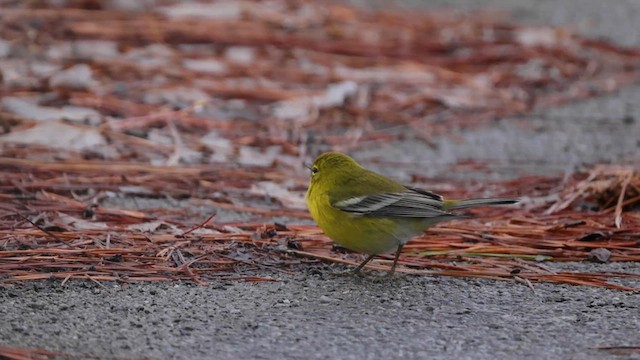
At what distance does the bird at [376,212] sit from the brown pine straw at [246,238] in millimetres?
152

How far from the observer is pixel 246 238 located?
4.73 m

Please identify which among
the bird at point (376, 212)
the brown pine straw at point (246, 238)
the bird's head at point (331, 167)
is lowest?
the brown pine straw at point (246, 238)

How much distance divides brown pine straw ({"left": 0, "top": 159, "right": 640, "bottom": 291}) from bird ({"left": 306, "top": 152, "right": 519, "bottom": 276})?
6.0 inches

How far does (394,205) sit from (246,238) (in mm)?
672

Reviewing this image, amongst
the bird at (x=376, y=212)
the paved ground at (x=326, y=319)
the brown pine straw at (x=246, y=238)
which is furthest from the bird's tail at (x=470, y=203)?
the paved ground at (x=326, y=319)

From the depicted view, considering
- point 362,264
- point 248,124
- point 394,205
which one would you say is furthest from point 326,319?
point 248,124

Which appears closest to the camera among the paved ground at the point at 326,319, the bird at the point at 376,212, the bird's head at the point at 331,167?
the paved ground at the point at 326,319

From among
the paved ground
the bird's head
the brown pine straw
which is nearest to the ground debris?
the brown pine straw

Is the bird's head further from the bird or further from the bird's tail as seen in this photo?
the bird's tail

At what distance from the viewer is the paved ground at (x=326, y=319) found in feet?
11.6

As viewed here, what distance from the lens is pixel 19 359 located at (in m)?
3.30

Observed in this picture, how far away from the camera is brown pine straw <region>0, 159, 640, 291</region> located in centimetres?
430

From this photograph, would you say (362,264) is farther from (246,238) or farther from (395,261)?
(246,238)

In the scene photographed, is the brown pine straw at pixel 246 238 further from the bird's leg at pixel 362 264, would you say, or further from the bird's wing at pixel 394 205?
the bird's wing at pixel 394 205
